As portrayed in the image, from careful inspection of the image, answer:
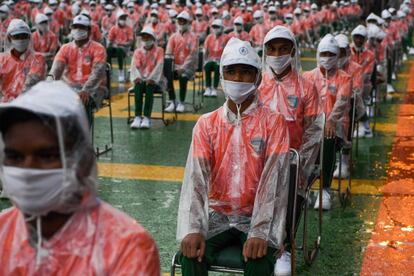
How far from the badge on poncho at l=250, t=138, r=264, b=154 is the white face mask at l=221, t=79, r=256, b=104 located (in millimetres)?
301

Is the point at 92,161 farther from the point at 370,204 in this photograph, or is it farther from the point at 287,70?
the point at 370,204

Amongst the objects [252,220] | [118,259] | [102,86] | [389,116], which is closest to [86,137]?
[118,259]

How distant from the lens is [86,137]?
2244 millimetres

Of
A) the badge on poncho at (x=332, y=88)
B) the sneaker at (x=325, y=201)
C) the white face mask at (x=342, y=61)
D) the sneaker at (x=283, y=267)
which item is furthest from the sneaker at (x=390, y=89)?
the sneaker at (x=283, y=267)

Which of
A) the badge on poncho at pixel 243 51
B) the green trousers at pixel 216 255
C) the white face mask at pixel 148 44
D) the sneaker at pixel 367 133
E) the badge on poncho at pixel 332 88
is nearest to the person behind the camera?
the green trousers at pixel 216 255

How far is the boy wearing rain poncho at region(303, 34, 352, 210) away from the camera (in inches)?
292

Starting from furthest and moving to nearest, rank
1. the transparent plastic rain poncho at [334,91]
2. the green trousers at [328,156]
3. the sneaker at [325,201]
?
1. the transparent plastic rain poncho at [334,91]
2. the sneaker at [325,201]
3. the green trousers at [328,156]

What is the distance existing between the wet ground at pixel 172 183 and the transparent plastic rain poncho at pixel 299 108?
2.86ft

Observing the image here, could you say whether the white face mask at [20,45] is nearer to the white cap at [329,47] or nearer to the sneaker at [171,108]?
the white cap at [329,47]

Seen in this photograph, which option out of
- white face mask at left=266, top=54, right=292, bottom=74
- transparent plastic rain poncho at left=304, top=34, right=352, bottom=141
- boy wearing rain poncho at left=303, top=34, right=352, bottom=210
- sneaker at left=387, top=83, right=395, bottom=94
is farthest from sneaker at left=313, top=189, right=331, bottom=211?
sneaker at left=387, top=83, right=395, bottom=94

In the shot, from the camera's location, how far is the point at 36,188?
2184mm

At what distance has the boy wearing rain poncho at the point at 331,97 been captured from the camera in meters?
7.41

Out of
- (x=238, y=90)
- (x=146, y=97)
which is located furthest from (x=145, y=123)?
(x=238, y=90)

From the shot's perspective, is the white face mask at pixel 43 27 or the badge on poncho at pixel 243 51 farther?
the white face mask at pixel 43 27
